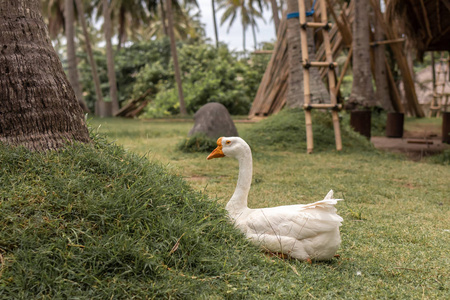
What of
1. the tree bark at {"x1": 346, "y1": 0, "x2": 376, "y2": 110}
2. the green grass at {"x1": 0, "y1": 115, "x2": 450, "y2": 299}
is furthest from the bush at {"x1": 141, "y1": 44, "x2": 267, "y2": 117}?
the green grass at {"x1": 0, "y1": 115, "x2": 450, "y2": 299}

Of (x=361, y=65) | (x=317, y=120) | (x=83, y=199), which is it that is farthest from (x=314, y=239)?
A: (x=361, y=65)

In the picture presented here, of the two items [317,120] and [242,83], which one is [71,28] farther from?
[317,120]

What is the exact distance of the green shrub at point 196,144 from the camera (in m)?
Result: 8.15

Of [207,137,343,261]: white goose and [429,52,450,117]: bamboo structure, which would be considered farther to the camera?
[429,52,450,117]: bamboo structure

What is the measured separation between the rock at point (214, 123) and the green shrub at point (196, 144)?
44cm

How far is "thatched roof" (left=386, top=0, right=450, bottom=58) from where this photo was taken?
11.0 meters

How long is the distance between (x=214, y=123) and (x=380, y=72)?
867 centimetres

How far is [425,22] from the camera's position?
11.5m

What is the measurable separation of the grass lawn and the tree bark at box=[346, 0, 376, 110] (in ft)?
13.3

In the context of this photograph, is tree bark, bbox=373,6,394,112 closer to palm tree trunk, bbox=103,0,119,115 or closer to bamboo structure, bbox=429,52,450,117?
bamboo structure, bbox=429,52,450,117

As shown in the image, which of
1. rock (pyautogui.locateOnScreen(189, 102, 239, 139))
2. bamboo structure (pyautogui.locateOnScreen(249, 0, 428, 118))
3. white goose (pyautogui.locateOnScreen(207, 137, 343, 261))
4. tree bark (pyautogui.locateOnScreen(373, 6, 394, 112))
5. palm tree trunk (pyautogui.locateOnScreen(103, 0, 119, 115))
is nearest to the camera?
white goose (pyautogui.locateOnScreen(207, 137, 343, 261))

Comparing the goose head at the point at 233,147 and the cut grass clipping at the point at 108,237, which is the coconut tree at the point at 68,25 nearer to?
the goose head at the point at 233,147

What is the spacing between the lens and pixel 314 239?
2.99 m

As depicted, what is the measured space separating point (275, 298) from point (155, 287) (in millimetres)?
708
